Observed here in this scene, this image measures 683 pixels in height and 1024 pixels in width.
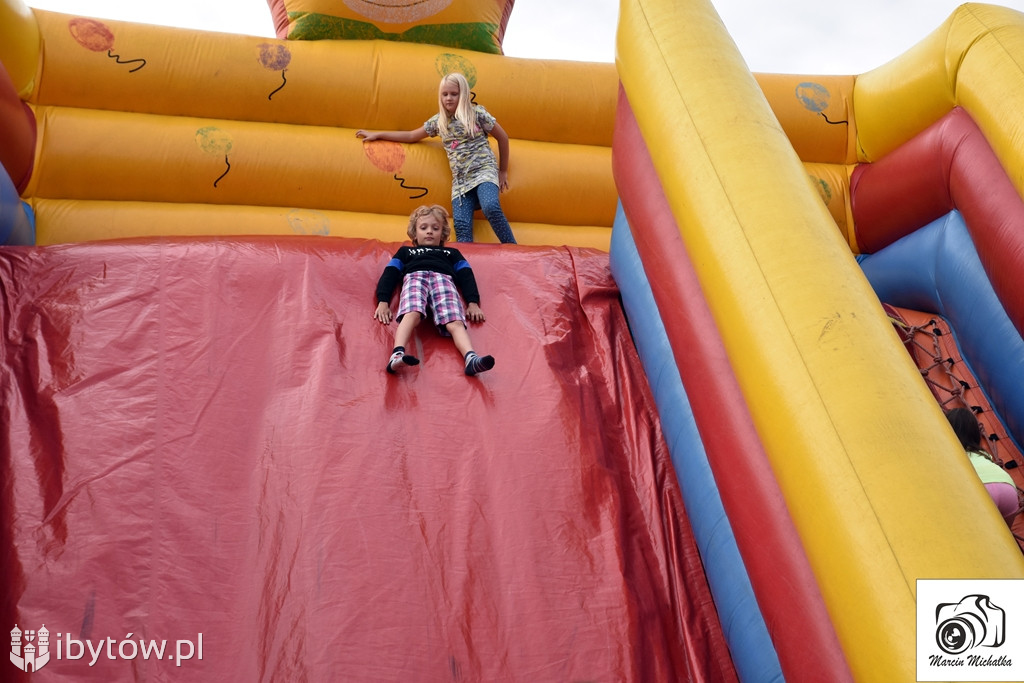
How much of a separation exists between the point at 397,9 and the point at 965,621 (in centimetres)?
258

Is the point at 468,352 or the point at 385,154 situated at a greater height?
the point at 385,154

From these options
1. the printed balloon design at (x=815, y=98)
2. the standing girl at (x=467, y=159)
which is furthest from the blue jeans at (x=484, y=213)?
the printed balloon design at (x=815, y=98)

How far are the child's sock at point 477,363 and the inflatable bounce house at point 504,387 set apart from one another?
46 mm

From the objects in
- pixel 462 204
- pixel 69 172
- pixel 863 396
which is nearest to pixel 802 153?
pixel 462 204

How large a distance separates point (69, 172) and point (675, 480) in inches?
75.8

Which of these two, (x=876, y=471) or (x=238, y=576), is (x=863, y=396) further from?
(x=238, y=576)

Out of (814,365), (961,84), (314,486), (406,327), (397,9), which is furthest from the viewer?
(397,9)

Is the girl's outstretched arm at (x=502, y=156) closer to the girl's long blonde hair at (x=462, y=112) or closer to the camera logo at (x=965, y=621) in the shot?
the girl's long blonde hair at (x=462, y=112)

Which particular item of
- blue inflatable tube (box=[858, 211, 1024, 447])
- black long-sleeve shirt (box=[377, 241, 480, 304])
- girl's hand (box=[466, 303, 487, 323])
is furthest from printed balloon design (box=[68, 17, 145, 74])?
blue inflatable tube (box=[858, 211, 1024, 447])

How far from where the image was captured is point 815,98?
3102 millimetres

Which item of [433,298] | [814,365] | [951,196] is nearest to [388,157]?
[433,298]

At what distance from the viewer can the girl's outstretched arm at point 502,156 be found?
2.87 meters

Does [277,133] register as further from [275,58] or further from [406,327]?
[406,327]

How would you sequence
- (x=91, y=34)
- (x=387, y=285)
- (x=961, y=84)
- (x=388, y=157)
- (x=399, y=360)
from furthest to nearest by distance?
(x=388, y=157), (x=91, y=34), (x=961, y=84), (x=387, y=285), (x=399, y=360)
